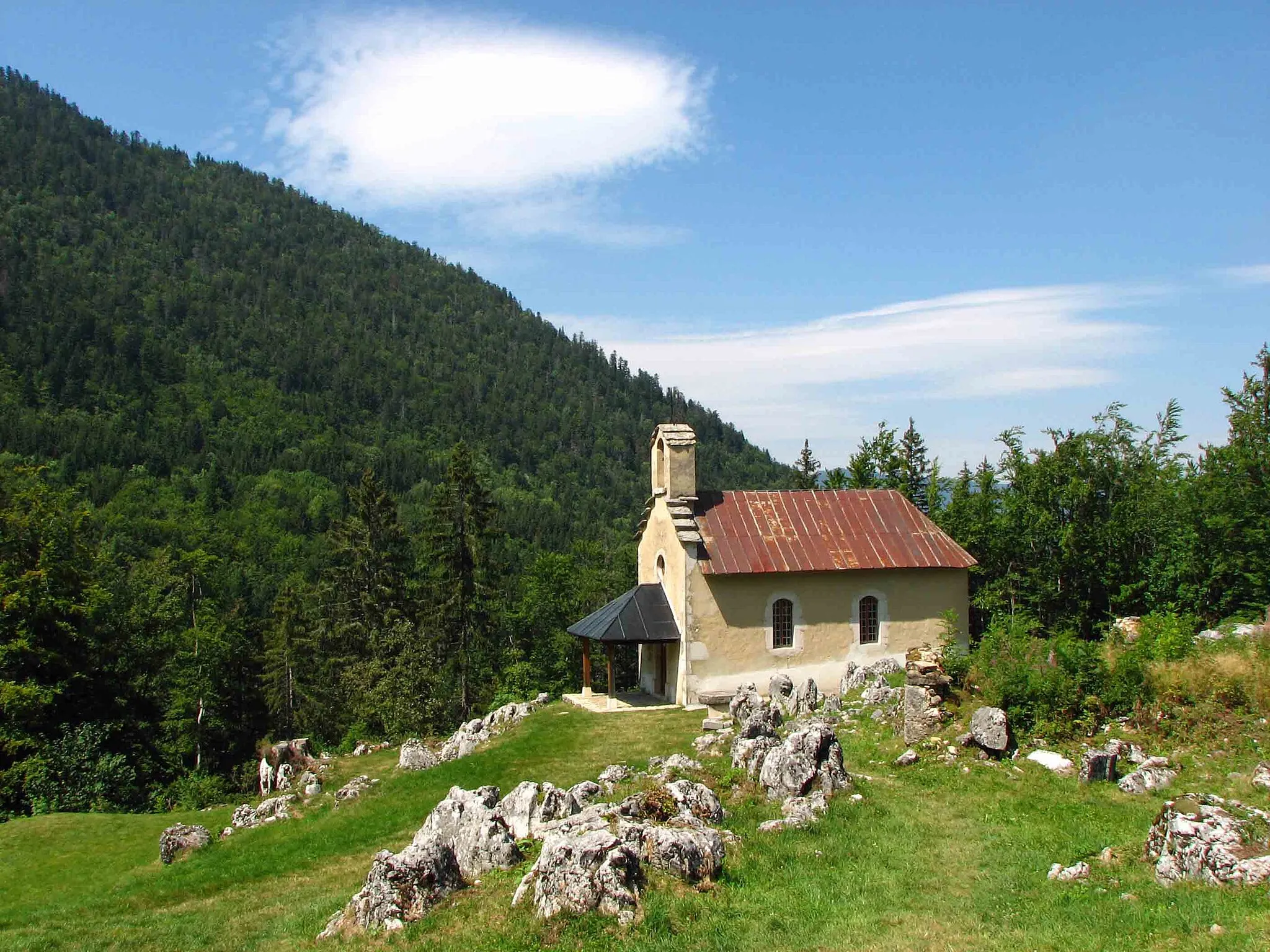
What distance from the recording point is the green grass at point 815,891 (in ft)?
28.7

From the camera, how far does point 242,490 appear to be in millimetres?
111125

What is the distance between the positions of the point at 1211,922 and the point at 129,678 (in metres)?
43.1

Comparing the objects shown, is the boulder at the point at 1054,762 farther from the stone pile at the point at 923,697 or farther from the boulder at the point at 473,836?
the boulder at the point at 473,836

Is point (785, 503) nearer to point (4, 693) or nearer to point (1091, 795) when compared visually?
point (1091, 795)

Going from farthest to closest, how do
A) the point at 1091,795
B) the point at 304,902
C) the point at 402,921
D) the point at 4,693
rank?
the point at 4,693 → the point at 304,902 → the point at 1091,795 → the point at 402,921

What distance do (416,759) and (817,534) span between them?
1418cm

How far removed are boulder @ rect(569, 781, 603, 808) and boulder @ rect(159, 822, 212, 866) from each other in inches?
393

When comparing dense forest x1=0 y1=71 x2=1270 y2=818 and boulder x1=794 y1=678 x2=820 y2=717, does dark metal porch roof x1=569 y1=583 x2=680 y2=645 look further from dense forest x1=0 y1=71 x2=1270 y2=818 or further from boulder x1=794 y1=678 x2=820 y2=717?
dense forest x1=0 y1=71 x2=1270 y2=818

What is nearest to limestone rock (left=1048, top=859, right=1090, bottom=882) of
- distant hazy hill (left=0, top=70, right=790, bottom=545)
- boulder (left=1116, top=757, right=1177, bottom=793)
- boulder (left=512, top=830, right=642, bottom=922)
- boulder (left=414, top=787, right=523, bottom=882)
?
boulder (left=1116, top=757, right=1177, bottom=793)

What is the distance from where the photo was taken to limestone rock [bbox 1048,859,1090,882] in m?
9.74

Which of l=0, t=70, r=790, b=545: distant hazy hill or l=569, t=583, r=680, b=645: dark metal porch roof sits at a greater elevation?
l=0, t=70, r=790, b=545: distant hazy hill

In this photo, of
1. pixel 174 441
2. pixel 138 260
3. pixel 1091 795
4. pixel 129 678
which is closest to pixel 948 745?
pixel 1091 795

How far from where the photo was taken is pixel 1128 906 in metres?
8.81

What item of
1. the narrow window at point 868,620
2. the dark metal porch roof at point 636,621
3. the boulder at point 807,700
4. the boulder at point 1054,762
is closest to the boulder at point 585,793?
the boulder at point 1054,762
